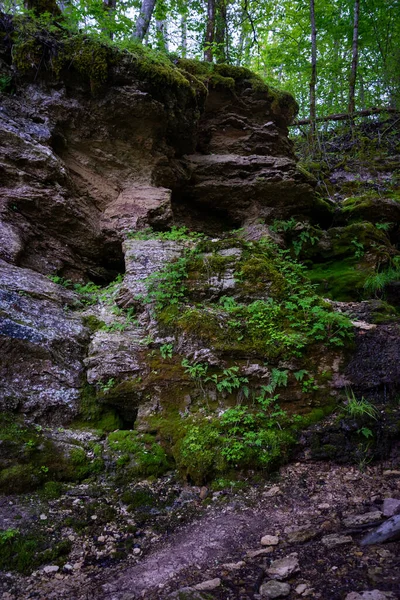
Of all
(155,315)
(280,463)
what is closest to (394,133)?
(155,315)

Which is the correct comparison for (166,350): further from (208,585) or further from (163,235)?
(163,235)

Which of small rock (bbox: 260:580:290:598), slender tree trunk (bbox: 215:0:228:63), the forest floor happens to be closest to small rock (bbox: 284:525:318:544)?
the forest floor

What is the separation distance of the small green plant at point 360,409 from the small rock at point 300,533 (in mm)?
1592

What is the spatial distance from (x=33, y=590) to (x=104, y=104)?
850 centimetres

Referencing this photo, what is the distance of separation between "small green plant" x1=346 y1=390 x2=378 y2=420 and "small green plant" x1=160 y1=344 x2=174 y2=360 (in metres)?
2.39

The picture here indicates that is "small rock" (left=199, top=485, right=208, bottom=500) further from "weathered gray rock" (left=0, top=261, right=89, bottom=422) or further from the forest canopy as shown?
the forest canopy

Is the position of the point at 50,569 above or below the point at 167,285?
below

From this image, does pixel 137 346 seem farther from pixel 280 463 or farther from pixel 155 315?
pixel 280 463

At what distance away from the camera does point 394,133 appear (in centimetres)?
1409

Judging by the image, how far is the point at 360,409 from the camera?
435 centimetres

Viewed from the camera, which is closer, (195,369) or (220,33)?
(195,369)

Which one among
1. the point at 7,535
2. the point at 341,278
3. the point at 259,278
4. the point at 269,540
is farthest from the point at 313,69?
the point at 7,535

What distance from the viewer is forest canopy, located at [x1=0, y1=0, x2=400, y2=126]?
10.4m

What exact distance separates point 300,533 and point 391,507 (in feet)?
2.72
